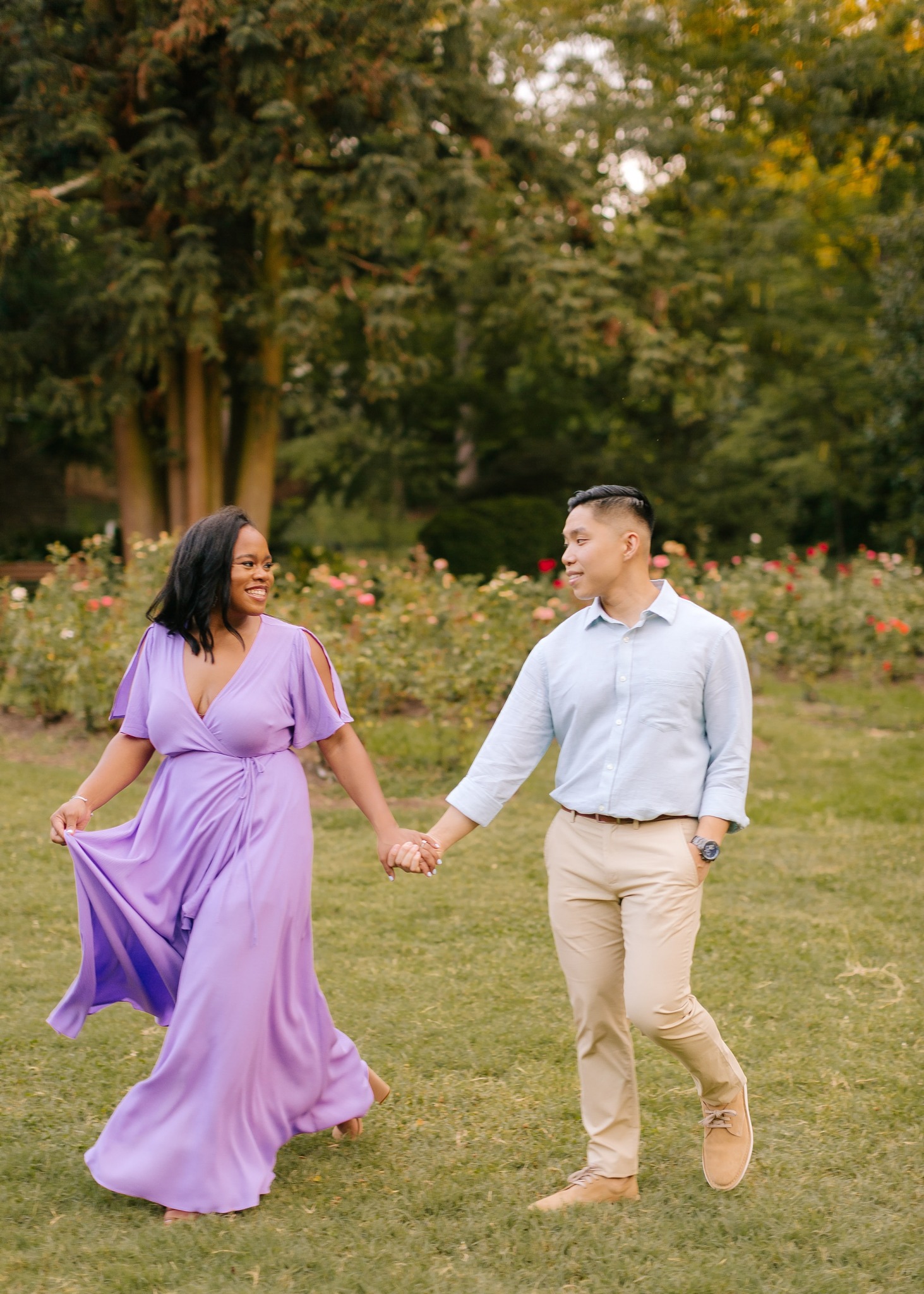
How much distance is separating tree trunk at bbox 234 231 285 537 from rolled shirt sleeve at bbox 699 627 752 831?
13.4 metres

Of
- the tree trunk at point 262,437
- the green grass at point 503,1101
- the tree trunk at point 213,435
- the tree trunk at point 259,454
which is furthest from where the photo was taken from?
the tree trunk at point 259,454

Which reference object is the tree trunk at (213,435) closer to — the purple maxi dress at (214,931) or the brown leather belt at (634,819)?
the purple maxi dress at (214,931)

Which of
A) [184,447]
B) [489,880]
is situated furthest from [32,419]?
[489,880]

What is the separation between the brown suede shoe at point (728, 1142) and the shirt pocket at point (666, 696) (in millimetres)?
1092

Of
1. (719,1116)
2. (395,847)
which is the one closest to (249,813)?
(395,847)

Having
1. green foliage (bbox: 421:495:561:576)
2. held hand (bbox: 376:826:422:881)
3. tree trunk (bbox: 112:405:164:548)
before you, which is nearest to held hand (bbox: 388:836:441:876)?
held hand (bbox: 376:826:422:881)

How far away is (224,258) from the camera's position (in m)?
15.5

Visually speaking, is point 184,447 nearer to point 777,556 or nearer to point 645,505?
point 777,556

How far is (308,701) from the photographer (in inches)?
144

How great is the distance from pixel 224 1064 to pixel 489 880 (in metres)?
3.60

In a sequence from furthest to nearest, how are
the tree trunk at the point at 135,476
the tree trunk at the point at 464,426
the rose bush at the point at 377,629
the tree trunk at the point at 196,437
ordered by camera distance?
the tree trunk at the point at 464,426 < the tree trunk at the point at 135,476 < the tree trunk at the point at 196,437 < the rose bush at the point at 377,629

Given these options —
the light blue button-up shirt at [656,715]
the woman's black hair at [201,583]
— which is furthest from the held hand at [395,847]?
the woman's black hair at [201,583]

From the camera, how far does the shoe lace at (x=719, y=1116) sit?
3.55 m

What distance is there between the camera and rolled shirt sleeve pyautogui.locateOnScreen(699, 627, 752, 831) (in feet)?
10.9
